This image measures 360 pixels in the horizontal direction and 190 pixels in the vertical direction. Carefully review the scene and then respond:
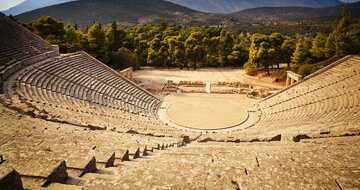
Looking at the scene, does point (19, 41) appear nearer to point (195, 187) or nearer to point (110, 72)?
point (110, 72)

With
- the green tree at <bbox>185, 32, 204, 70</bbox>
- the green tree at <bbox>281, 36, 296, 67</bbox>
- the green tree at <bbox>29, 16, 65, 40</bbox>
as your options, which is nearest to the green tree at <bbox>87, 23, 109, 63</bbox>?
the green tree at <bbox>29, 16, 65, 40</bbox>

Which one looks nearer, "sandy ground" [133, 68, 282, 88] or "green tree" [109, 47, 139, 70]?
"sandy ground" [133, 68, 282, 88]

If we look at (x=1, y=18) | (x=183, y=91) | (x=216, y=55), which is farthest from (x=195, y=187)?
(x=216, y=55)

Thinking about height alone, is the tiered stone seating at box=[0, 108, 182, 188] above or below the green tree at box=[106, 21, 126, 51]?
below

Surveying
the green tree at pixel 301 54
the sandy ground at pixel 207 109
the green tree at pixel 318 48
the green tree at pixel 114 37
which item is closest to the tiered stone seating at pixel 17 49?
the sandy ground at pixel 207 109

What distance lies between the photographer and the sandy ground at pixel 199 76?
30378 millimetres

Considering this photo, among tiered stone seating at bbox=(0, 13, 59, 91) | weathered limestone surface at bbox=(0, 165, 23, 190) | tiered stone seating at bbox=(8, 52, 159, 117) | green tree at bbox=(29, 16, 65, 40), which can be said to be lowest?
tiered stone seating at bbox=(8, 52, 159, 117)

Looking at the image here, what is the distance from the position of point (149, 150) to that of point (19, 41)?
1855 centimetres

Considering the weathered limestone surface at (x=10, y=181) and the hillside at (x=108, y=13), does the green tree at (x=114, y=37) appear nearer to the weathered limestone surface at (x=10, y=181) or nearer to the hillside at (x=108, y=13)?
the weathered limestone surface at (x=10, y=181)

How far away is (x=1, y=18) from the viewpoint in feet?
68.3

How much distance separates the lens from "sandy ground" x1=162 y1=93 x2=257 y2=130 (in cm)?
1788

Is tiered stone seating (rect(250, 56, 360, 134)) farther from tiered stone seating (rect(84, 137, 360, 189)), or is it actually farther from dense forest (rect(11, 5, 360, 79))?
tiered stone seating (rect(84, 137, 360, 189))

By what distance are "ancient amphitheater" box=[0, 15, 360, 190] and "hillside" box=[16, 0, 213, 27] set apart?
85457mm

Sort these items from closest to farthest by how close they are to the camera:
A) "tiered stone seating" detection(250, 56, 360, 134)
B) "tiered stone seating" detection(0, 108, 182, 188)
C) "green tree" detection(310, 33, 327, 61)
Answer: "tiered stone seating" detection(0, 108, 182, 188)
"tiered stone seating" detection(250, 56, 360, 134)
"green tree" detection(310, 33, 327, 61)
